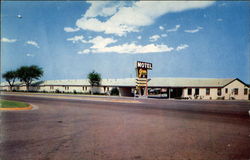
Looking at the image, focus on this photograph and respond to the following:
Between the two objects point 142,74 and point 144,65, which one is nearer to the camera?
point 142,74

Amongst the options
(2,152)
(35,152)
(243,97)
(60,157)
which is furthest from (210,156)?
(243,97)

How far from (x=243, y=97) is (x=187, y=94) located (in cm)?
1331

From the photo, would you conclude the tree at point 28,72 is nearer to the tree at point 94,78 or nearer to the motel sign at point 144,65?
the tree at point 94,78

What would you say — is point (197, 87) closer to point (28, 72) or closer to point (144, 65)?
point (144, 65)

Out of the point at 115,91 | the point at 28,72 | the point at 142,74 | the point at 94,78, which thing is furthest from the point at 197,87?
the point at 28,72

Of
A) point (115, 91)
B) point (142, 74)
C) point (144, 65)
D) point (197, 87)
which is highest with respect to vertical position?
point (144, 65)

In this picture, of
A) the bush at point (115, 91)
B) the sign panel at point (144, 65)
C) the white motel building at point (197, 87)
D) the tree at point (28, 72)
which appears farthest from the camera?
the tree at point (28, 72)

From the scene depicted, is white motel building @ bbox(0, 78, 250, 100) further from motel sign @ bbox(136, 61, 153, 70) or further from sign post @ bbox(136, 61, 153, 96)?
motel sign @ bbox(136, 61, 153, 70)

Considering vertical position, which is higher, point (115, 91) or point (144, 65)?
point (144, 65)

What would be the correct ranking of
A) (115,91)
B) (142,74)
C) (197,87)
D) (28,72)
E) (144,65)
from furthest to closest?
(28,72), (115,91), (144,65), (142,74), (197,87)

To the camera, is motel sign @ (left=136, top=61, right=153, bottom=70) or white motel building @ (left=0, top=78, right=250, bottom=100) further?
motel sign @ (left=136, top=61, right=153, bottom=70)

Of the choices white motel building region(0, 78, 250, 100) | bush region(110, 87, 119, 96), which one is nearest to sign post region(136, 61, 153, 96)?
white motel building region(0, 78, 250, 100)

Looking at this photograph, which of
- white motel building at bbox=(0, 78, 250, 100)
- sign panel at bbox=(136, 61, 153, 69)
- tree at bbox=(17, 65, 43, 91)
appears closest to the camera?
white motel building at bbox=(0, 78, 250, 100)

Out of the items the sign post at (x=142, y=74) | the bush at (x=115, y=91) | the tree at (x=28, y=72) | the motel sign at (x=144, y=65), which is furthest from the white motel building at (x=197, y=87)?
the tree at (x=28, y=72)
